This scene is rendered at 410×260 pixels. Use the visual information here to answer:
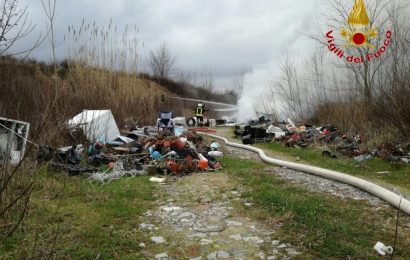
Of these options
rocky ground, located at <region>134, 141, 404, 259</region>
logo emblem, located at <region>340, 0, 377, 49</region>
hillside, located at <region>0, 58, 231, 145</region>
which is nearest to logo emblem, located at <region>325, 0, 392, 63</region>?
logo emblem, located at <region>340, 0, 377, 49</region>

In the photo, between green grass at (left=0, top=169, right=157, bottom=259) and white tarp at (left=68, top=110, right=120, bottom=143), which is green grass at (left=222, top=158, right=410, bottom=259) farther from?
white tarp at (left=68, top=110, right=120, bottom=143)

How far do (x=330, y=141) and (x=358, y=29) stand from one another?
21.0 feet

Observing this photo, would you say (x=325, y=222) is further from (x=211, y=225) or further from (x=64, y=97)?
(x=64, y=97)

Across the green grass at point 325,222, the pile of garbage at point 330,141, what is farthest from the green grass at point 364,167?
the green grass at point 325,222

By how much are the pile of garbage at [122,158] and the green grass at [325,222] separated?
1793 mm

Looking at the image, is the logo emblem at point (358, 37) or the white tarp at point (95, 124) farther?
the logo emblem at point (358, 37)

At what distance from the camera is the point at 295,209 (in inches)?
160

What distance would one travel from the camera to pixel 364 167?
277 inches

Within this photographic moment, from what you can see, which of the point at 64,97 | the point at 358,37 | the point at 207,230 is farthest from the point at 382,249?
the point at 358,37

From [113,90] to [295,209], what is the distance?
32.3ft

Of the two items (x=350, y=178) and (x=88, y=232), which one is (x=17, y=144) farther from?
(x=350, y=178)

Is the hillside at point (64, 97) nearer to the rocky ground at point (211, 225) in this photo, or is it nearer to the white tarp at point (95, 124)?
→ the white tarp at point (95, 124)

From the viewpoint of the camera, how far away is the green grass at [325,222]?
309 centimetres

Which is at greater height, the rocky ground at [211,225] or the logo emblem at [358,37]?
the logo emblem at [358,37]
